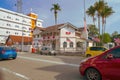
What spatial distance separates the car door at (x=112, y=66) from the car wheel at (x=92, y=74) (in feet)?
1.21

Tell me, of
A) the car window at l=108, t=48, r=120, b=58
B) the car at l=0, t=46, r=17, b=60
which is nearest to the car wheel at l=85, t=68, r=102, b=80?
the car window at l=108, t=48, r=120, b=58

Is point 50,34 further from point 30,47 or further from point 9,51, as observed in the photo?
point 9,51

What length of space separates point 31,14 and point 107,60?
314 ft

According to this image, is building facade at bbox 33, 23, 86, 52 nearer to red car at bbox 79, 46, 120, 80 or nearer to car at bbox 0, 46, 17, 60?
car at bbox 0, 46, 17, 60

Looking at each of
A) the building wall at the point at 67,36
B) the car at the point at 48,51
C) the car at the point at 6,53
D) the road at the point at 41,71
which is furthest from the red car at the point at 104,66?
the building wall at the point at 67,36

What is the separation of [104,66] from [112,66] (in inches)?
13.9

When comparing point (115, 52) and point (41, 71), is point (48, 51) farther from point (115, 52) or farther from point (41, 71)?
point (115, 52)

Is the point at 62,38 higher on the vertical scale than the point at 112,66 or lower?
higher

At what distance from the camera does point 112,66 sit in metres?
7.13

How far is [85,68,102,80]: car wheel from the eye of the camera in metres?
7.61

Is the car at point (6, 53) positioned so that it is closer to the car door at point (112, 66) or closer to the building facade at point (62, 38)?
the car door at point (112, 66)

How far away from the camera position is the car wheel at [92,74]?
25.0 ft

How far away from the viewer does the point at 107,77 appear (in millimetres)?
7285

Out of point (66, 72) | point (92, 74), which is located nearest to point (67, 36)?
point (66, 72)
